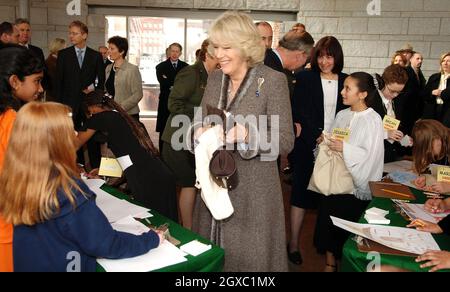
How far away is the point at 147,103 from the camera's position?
429 inches

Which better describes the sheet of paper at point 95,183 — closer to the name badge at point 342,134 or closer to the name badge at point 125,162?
the name badge at point 125,162

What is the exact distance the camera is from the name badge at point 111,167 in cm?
255

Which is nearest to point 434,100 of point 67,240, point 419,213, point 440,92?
point 440,92

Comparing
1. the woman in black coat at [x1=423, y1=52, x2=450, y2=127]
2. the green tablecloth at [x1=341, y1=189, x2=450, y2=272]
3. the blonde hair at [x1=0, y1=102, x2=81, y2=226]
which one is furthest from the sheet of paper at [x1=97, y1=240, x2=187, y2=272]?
the woman in black coat at [x1=423, y1=52, x2=450, y2=127]

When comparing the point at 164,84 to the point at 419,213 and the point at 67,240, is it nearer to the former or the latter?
the point at 419,213

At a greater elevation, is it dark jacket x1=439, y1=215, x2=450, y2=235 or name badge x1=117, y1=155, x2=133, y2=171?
name badge x1=117, y1=155, x2=133, y2=171

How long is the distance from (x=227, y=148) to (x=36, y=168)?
0.78 meters

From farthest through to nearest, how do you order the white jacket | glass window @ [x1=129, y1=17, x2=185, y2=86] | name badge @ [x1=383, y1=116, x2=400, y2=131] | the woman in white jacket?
glass window @ [x1=129, y1=17, x2=185, y2=86]
name badge @ [x1=383, y1=116, x2=400, y2=131]
the woman in white jacket
the white jacket

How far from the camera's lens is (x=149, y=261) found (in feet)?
5.26

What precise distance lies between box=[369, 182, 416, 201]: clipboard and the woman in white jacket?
7 cm

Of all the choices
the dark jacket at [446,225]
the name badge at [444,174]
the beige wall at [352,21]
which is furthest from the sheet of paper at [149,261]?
the beige wall at [352,21]

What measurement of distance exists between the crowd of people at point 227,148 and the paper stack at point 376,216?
13 cm

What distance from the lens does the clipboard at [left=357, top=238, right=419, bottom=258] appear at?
5.62ft

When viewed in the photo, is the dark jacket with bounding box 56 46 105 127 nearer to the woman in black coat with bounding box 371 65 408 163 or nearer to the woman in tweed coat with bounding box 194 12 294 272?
the woman in black coat with bounding box 371 65 408 163
